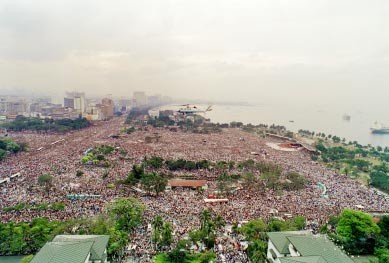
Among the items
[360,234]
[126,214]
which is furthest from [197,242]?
[360,234]

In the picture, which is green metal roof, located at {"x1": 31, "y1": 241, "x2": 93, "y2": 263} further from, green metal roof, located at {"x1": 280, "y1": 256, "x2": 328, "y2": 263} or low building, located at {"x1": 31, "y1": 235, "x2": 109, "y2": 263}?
green metal roof, located at {"x1": 280, "y1": 256, "x2": 328, "y2": 263}

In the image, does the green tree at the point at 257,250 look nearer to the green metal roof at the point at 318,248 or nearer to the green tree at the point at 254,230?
the green tree at the point at 254,230

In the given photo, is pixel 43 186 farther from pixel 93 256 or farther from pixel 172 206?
pixel 93 256

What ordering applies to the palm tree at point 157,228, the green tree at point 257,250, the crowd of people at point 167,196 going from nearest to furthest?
1. the green tree at point 257,250
2. the palm tree at point 157,228
3. the crowd of people at point 167,196

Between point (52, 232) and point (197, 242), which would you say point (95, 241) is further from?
point (197, 242)

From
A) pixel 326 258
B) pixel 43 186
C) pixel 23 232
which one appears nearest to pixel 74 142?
pixel 43 186

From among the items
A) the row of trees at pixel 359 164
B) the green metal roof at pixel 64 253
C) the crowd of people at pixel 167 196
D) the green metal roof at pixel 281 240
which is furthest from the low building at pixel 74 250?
the row of trees at pixel 359 164

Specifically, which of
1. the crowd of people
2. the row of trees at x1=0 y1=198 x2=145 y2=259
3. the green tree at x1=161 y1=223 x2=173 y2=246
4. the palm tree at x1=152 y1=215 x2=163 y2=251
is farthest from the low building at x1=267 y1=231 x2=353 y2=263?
the row of trees at x1=0 y1=198 x2=145 y2=259
